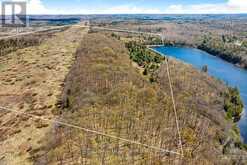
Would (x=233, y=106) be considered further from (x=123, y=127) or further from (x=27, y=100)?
(x=27, y=100)

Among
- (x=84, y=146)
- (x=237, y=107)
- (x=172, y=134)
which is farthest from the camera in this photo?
(x=237, y=107)

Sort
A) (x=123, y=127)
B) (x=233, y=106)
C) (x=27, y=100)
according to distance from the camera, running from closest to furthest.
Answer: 1. (x=123, y=127)
2. (x=27, y=100)
3. (x=233, y=106)

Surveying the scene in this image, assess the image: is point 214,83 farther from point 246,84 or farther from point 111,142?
point 111,142

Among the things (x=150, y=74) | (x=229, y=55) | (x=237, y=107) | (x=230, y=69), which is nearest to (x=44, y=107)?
(x=150, y=74)

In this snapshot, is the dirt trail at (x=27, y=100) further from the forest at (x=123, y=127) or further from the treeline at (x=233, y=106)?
the treeline at (x=233, y=106)

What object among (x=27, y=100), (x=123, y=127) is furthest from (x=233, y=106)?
(x=27, y=100)

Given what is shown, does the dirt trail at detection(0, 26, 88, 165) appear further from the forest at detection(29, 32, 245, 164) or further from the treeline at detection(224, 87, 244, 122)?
the treeline at detection(224, 87, 244, 122)

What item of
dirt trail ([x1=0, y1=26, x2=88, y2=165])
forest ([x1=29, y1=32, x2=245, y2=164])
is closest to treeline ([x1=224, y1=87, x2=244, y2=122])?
forest ([x1=29, y1=32, x2=245, y2=164])
